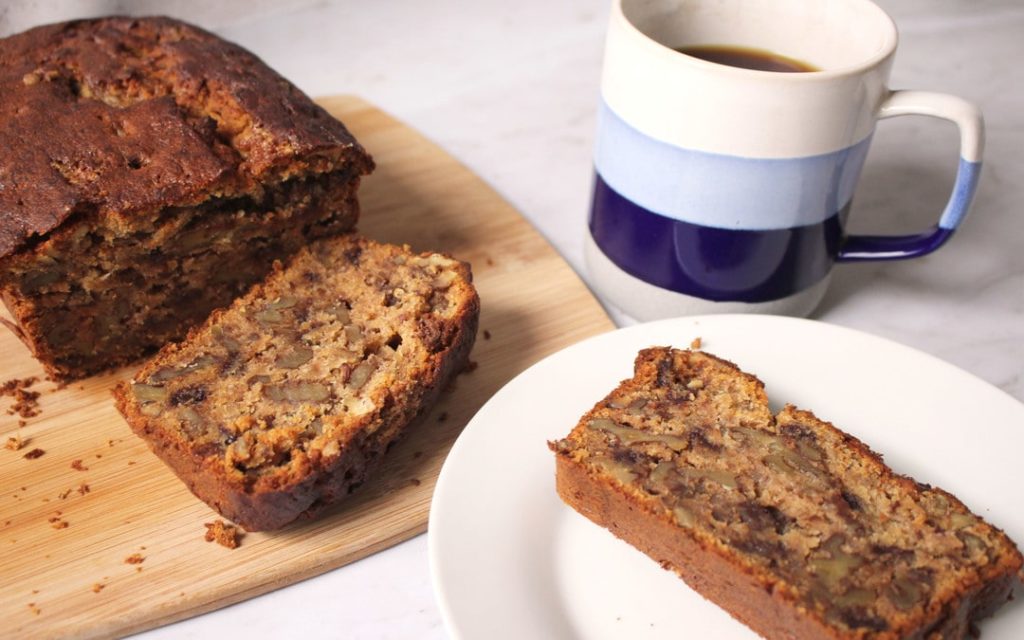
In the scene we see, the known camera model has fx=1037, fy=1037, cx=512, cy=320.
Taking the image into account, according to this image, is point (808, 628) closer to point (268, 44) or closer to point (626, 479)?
point (626, 479)

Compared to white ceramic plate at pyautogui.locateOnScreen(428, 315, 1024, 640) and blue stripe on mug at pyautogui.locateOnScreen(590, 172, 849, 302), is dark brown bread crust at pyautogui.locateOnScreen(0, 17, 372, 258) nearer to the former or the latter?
blue stripe on mug at pyautogui.locateOnScreen(590, 172, 849, 302)

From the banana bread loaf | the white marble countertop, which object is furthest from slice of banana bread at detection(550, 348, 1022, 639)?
the banana bread loaf

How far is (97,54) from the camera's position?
3.16 metres

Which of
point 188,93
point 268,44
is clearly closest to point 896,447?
point 188,93

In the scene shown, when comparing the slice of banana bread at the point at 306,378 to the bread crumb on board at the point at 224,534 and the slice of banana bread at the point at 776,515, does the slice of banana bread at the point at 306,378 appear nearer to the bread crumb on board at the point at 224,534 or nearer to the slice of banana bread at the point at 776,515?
the bread crumb on board at the point at 224,534

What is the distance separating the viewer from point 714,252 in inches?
111

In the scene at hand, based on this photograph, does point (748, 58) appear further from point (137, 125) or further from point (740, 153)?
point (137, 125)

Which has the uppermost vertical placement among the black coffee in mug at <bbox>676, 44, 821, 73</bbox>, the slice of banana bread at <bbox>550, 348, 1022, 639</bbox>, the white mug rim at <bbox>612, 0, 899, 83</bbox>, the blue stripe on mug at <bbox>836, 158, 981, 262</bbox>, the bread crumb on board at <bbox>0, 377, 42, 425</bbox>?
the white mug rim at <bbox>612, 0, 899, 83</bbox>

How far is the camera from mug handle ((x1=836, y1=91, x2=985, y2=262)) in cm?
268

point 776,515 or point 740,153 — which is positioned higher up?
point 740,153

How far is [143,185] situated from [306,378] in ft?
2.28

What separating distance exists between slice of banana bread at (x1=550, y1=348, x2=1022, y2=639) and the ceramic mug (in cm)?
47

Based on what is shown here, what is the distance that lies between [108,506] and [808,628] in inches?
64.0

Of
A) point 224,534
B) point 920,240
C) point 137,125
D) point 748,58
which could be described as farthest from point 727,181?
point 137,125
